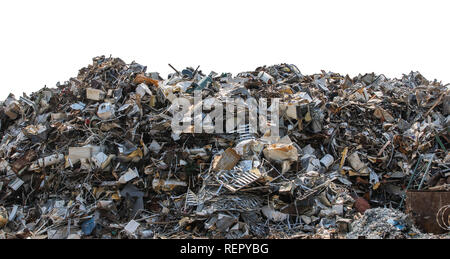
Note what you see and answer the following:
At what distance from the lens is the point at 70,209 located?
8.02 meters

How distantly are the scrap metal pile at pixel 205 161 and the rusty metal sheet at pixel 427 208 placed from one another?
109 cm

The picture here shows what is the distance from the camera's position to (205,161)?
834 cm

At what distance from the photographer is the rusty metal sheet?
5.93 metres

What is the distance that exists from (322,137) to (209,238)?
161 inches

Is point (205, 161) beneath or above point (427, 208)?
above

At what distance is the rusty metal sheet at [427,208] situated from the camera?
593cm

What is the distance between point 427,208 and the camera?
19.8 feet

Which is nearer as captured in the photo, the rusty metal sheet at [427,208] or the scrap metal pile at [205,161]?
the rusty metal sheet at [427,208]

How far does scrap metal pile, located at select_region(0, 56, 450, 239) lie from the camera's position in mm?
7262

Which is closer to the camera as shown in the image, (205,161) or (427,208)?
(427,208)

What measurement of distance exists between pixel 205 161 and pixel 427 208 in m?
4.33

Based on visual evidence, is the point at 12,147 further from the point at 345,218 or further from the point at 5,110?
the point at 345,218

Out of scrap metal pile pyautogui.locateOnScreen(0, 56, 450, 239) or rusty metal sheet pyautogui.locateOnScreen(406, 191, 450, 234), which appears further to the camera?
scrap metal pile pyautogui.locateOnScreen(0, 56, 450, 239)

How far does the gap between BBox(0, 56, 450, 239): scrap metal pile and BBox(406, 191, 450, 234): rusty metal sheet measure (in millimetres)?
1094
